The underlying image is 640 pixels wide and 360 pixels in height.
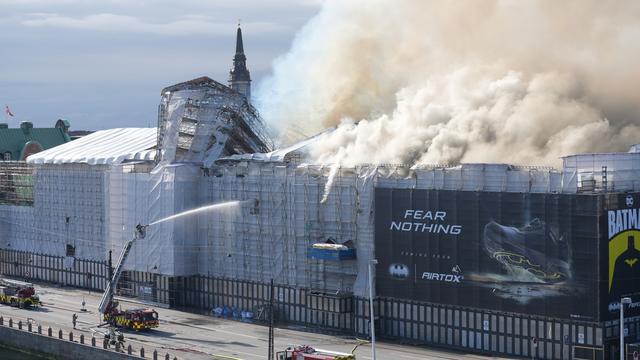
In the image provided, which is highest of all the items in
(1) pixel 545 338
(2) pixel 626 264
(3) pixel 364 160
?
(3) pixel 364 160

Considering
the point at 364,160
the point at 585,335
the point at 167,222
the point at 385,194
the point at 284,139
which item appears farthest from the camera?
the point at 284,139

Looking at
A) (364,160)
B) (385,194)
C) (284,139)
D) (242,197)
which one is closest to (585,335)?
(385,194)

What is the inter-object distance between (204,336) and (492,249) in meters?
24.7

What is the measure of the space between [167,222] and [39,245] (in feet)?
90.1

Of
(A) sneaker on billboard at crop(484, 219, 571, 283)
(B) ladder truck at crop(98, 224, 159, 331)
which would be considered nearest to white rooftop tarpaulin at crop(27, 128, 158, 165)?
(B) ladder truck at crop(98, 224, 159, 331)

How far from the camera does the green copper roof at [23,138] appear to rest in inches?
6870

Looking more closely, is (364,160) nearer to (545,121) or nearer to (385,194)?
(385,194)

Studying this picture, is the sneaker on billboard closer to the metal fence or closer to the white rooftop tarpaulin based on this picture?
the white rooftop tarpaulin

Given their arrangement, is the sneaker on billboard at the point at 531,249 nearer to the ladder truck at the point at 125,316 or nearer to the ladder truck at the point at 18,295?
the ladder truck at the point at 125,316

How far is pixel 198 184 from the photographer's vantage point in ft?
355

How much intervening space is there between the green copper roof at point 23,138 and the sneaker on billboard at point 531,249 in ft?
347

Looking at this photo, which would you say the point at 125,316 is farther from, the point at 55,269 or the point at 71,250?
the point at 55,269

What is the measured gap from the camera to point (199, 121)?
11131 centimetres

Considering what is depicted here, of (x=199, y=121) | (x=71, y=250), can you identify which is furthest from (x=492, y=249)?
(x=71, y=250)
